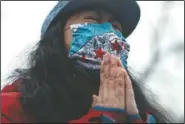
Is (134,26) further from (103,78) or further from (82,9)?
(103,78)

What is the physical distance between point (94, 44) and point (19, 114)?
37 cm

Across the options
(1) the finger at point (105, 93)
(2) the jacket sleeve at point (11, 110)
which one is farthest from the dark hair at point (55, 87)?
(1) the finger at point (105, 93)

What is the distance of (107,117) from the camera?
119 cm

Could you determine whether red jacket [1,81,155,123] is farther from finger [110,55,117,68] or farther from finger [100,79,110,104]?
finger [110,55,117,68]

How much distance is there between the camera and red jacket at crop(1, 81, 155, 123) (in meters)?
1.19

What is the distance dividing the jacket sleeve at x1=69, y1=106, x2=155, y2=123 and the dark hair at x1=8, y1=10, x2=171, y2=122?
11 centimetres

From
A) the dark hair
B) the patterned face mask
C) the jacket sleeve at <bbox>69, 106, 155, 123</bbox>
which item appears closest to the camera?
the jacket sleeve at <bbox>69, 106, 155, 123</bbox>

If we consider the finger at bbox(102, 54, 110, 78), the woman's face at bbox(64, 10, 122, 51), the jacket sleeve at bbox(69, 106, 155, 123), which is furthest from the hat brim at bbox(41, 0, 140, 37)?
the jacket sleeve at bbox(69, 106, 155, 123)

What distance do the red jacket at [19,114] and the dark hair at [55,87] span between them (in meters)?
0.02

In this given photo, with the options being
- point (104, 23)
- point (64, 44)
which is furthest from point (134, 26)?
point (64, 44)

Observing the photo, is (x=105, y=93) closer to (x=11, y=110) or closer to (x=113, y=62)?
(x=113, y=62)

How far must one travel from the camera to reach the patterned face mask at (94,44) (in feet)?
4.85

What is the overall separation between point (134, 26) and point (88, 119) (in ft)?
2.13

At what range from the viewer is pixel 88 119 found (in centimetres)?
120
